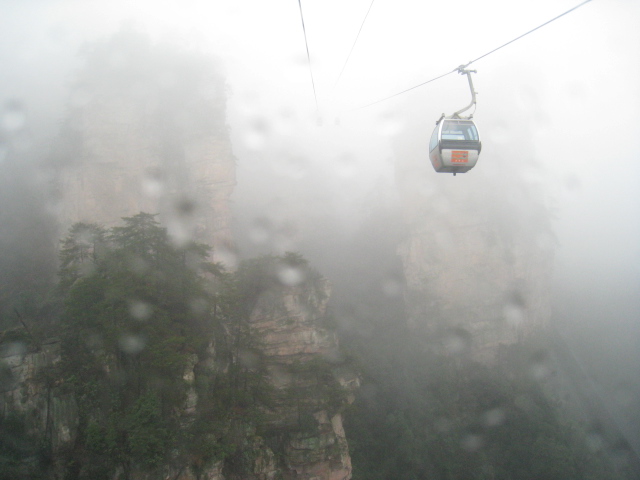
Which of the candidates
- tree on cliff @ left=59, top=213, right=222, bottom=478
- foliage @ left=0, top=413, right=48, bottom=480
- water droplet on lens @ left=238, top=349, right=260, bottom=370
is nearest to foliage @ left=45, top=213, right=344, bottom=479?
tree on cliff @ left=59, top=213, right=222, bottom=478

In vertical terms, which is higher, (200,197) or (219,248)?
(200,197)

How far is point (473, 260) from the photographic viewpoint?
25.2 metres

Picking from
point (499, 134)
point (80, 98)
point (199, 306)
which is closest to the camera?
point (199, 306)

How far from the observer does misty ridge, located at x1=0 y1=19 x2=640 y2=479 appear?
12617 millimetres

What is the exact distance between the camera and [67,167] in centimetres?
1819

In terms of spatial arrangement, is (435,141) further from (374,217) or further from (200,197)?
(374,217)

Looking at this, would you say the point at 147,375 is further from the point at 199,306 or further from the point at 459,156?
the point at 459,156

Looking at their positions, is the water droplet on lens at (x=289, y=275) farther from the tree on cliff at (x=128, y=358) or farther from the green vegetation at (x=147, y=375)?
the tree on cliff at (x=128, y=358)

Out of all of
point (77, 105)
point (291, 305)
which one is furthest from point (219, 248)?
point (77, 105)

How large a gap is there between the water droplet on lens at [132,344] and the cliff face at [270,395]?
4.55ft

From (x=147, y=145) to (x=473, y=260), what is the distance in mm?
19005

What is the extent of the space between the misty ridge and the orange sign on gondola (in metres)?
8.01

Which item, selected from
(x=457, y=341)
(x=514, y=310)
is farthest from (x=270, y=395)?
(x=514, y=310)

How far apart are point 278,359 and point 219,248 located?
253 inches
